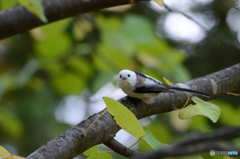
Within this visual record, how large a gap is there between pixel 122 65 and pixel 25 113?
0.97 m

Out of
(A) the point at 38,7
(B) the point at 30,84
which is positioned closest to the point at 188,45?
(B) the point at 30,84

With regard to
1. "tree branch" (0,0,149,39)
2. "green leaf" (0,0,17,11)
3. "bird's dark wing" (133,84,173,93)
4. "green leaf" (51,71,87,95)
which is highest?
"green leaf" (0,0,17,11)

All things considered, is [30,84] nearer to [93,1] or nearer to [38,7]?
[93,1]

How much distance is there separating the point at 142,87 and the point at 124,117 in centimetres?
49

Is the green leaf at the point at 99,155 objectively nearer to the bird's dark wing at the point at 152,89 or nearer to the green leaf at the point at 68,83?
the bird's dark wing at the point at 152,89

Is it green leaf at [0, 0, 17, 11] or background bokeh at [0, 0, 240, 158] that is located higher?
green leaf at [0, 0, 17, 11]

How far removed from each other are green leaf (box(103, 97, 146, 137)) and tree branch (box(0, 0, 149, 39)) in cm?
75

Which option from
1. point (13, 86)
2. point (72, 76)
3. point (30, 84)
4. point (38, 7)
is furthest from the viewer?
point (30, 84)

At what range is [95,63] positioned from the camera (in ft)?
5.21

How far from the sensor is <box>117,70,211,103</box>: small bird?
1.09 meters

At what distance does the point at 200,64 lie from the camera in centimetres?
227

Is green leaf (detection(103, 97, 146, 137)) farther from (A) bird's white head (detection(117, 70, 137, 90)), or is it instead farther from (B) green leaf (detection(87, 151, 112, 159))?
(A) bird's white head (detection(117, 70, 137, 90))

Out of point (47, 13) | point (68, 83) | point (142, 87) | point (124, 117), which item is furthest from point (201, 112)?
point (68, 83)

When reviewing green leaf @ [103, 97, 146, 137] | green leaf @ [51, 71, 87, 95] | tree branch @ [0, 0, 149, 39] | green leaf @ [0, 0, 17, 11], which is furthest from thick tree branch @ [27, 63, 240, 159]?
green leaf @ [0, 0, 17, 11]
